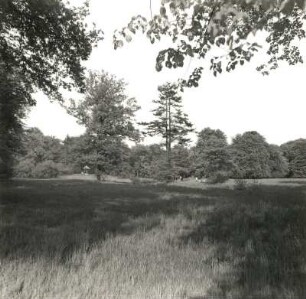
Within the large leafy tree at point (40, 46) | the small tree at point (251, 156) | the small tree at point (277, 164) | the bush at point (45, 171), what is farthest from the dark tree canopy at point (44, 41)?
the small tree at point (277, 164)

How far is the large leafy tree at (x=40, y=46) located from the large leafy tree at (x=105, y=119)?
103ft

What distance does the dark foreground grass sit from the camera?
198 inches

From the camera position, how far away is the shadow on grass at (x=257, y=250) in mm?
5187

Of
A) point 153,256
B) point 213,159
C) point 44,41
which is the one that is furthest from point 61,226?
point 213,159

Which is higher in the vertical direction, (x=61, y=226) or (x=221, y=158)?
(x=221, y=158)

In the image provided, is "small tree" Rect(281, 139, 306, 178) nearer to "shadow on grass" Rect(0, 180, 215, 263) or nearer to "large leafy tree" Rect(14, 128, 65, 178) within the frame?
"large leafy tree" Rect(14, 128, 65, 178)

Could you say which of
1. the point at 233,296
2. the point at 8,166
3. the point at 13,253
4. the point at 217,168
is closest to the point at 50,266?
the point at 13,253

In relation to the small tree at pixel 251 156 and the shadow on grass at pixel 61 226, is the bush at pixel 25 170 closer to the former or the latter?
the small tree at pixel 251 156

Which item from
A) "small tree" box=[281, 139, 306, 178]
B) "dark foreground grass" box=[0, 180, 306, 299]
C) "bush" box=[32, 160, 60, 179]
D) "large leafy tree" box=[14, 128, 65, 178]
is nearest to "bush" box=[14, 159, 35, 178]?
"large leafy tree" box=[14, 128, 65, 178]

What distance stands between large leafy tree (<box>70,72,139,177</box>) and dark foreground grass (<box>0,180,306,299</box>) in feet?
130

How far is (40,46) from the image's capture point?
16.1 metres

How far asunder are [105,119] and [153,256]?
44738mm

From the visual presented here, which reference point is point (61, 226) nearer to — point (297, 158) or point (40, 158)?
point (40, 158)

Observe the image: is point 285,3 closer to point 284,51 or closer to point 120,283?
point 120,283
